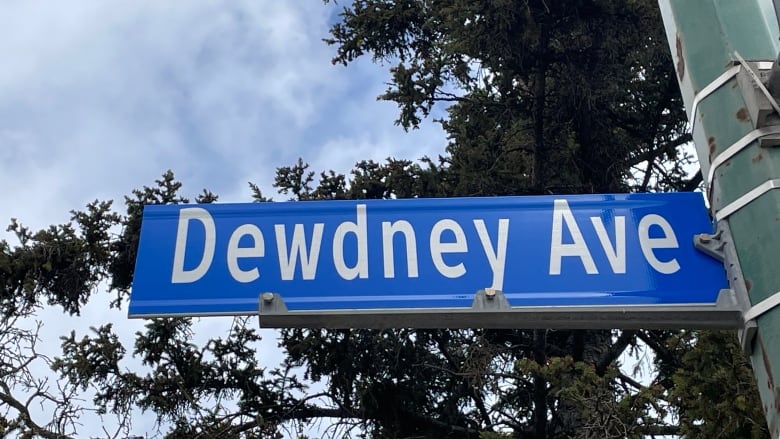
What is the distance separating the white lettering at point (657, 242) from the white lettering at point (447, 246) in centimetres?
51

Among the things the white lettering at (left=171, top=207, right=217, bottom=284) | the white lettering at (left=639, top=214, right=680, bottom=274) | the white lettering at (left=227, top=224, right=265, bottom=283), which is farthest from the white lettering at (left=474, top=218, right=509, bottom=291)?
the white lettering at (left=171, top=207, right=217, bottom=284)

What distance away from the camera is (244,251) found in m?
2.64

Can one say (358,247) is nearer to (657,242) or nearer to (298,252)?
(298,252)

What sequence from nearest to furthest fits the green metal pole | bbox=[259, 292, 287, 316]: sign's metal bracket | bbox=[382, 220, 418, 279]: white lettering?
the green metal pole → bbox=[259, 292, 287, 316]: sign's metal bracket → bbox=[382, 220, 418, 279]: white lettering

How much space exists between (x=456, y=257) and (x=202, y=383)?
5113mm

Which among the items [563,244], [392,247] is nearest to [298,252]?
[392,247]

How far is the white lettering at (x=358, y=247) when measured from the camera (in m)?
2.56

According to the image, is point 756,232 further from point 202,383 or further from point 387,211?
point 202,383

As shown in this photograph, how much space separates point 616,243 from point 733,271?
41 cm

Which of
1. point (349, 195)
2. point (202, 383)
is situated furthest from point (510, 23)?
point (202, 383)

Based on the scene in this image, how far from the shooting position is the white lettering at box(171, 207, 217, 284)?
8.51 ft

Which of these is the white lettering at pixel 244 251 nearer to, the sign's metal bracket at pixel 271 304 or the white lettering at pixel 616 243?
the sign's metal bracket at pixel 271 304

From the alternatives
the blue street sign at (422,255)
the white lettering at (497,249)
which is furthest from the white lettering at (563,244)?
the white lettering at (497,249)

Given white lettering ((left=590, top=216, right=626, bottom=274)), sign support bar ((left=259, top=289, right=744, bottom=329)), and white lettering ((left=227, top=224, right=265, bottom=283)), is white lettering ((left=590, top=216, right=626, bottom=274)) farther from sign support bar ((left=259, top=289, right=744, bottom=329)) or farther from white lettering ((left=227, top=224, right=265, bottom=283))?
white lettering ((left=227, top=224, right=265, bottom=283))
